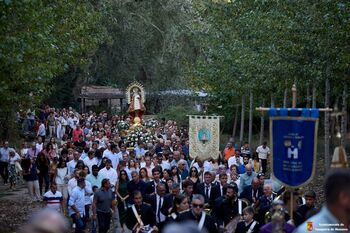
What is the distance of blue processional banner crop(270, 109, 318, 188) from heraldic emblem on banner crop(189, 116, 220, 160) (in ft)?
42.6

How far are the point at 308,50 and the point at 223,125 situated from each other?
1024 inches

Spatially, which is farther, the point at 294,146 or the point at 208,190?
the point at 208,190

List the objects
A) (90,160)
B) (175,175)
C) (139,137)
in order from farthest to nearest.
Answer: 1. (139,137)
2. (90,160)
3. (175,175)

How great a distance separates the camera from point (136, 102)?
40781mm

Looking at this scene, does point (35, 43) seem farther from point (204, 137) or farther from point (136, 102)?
point (136, 102)

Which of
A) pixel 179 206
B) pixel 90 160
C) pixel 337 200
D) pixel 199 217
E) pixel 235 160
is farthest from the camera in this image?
pixel 235 160

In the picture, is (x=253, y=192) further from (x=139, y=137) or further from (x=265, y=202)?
(x=139, y=137)

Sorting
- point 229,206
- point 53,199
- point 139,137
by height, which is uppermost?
point 139,137

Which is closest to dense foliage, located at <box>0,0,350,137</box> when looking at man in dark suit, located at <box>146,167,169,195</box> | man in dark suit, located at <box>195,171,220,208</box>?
man in dark suit, located at <box>146,167,169,195</box>

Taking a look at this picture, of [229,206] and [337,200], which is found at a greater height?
[337,200]

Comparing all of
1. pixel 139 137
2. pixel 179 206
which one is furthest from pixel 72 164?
pixel 139 137

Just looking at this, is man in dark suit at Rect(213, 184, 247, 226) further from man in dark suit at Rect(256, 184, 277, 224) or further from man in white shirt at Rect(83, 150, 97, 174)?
man in white shirt at Rect(83, 150, 97, 174)

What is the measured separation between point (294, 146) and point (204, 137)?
1480 cm

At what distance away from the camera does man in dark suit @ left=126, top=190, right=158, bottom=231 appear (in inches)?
551
